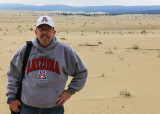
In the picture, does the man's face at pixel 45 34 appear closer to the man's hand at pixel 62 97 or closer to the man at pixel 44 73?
the man at pixel 44 73

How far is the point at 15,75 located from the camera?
7.85ft

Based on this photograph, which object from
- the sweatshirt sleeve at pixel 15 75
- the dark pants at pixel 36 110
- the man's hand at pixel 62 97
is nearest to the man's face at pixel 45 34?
A: the sweatshirt sleeve at pixel 15 75

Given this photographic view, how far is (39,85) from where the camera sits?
2.24 meters

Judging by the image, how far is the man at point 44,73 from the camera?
226 centimetres

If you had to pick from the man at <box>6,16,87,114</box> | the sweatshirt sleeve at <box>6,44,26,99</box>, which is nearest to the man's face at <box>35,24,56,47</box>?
the man at <box>6,16,87,114</box>

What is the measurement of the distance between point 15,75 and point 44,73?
1.15 feet

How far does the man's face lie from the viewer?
7.50 feet

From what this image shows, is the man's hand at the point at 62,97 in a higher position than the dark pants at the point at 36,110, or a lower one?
higher

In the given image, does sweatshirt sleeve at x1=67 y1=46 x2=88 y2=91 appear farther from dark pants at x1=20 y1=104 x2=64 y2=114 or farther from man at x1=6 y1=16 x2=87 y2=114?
dark pants at x1=20 y1=104 x2=64 y2=114

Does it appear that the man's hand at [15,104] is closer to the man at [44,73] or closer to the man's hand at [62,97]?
the man at [44,73]

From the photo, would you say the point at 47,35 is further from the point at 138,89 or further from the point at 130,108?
the point at 138,89

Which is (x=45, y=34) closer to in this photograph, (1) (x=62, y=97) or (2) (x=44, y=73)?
(2) (x=44, y=73)

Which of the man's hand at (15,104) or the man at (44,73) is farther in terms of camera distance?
the man's hand at (15,104)

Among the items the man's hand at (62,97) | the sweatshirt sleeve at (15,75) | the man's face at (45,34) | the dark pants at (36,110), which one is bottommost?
the dark pants at (36,110)
